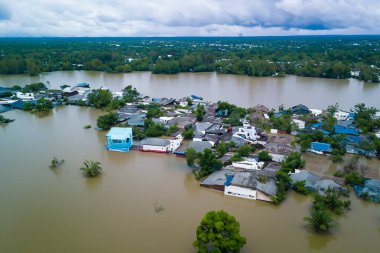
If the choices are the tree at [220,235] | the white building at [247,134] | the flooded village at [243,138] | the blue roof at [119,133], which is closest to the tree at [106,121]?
the flooded village at [243,138]

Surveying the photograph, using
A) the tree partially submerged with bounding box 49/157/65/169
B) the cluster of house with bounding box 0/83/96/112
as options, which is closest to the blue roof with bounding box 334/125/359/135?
the tree partially submerged with bounding box 49/157/65/169

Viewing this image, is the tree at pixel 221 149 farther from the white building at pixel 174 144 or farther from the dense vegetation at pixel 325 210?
the dense vegetation at pixel 325 210

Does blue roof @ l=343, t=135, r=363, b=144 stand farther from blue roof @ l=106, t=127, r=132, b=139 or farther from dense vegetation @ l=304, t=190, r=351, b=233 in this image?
blue roof @ l=106, t=127, r=132, b=139

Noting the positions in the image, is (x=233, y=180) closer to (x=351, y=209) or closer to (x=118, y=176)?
(x=351, y=209)

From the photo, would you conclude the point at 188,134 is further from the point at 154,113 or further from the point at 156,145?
the point at 154,113

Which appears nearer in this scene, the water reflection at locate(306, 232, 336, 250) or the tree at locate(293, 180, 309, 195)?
the water reflection at locate(306, 232, 336, 250)

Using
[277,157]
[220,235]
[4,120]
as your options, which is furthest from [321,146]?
[4,120]
